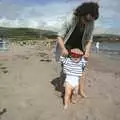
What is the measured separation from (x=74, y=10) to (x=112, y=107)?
202 cm

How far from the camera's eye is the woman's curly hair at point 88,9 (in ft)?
22.4

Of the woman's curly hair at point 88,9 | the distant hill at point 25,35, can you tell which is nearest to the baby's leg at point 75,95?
the woman's curly hair at point 88,9

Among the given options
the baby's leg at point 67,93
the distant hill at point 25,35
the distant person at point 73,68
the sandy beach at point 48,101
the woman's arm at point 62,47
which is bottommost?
the distant hill at point 25,35

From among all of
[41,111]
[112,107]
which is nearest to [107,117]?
[112,107]

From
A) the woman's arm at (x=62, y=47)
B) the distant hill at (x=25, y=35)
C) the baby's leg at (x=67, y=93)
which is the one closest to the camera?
the baby's leg at (x=67, y=93)

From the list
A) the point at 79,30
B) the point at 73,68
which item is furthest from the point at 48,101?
the point at 79,30

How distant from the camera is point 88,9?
6.83 m

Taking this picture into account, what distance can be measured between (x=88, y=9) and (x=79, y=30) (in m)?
0.58

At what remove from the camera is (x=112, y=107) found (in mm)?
7125

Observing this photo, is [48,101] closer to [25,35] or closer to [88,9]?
[88,9]

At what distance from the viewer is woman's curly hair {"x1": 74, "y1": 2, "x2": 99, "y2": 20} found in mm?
6836

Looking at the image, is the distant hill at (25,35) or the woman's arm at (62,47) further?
the distant hill at (25,35)

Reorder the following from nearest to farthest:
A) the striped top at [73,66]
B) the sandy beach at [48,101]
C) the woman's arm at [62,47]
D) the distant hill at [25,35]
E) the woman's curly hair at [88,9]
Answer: the sandy beach at [48,101], the woman's curly hair at [88,9], the woman's arm at [62,47], the striped top at [73,66], the distant hill at [25,35]

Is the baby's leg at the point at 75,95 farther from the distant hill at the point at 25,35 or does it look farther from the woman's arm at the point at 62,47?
the distant hill at the point at 25,35
